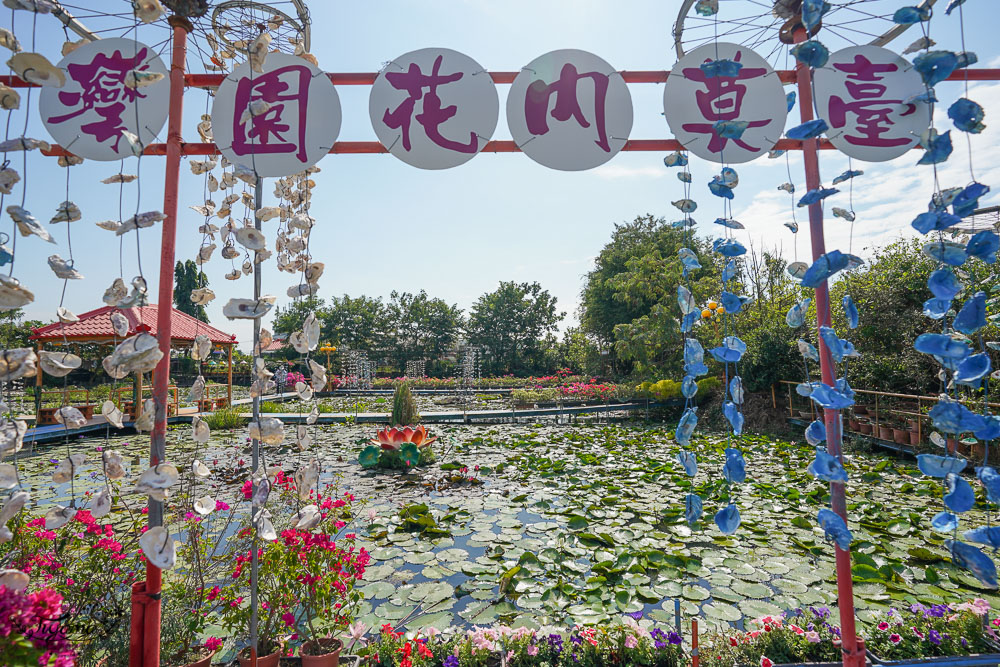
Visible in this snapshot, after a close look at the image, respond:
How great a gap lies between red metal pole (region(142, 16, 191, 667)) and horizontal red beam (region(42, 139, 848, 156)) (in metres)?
0.10

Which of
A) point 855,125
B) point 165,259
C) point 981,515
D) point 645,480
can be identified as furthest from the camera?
point 645,480

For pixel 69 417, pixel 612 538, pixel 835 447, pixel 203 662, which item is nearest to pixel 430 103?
pixel 69 417

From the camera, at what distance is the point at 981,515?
4.27m

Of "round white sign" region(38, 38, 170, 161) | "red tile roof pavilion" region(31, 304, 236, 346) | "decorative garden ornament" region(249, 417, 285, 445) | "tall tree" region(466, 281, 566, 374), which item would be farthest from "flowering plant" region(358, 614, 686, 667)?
"tall tree" region(466, 281, 566, 374)

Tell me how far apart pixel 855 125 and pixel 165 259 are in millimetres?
2728

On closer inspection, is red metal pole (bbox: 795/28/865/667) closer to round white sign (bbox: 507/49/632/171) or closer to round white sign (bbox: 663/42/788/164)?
round white sign (bbox: 663/42/788/164)

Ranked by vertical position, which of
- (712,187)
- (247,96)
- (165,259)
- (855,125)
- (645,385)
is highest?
(247,96)

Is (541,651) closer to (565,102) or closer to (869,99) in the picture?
(565,102)

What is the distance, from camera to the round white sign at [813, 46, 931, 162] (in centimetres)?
194

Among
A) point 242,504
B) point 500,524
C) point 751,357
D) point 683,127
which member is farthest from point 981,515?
point 242,504

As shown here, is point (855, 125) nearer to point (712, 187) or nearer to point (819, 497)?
point (712, 187)

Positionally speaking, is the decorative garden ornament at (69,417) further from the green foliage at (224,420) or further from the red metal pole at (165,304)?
the green foliage at (224,420)

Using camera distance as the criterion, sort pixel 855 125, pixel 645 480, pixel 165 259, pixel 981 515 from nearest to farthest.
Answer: pixel 165 259, pixel 855 125, pixel 981 515, pixel 645 480

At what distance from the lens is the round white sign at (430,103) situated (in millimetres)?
2074
